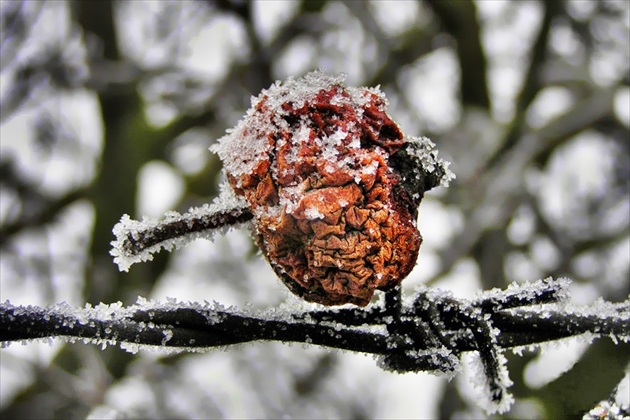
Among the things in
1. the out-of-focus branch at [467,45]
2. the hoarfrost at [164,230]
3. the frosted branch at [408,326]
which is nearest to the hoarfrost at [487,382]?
the frosted branch at [408,326]

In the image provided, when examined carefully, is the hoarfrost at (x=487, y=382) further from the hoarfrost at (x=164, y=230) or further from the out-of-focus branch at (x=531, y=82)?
the out-of-focus branch at (x=531, y=82)

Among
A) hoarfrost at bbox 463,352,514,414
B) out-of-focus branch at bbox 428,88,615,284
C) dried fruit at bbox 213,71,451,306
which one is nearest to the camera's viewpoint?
dried fruit at bbox 213,71,451,306

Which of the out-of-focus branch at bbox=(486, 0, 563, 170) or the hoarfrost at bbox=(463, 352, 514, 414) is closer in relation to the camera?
the hoarfrost at bbox=(463, 352, 514, 414)

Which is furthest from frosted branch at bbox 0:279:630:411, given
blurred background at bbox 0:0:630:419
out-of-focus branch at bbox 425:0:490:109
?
out-of-focus branch at bbox 425:0:490:109

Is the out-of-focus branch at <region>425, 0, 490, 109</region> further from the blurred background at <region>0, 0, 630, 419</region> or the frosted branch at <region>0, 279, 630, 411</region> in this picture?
the frosted branch at <region>0, 279, 630, 411</region>

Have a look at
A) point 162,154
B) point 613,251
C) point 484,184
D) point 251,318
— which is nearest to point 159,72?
point 162,154

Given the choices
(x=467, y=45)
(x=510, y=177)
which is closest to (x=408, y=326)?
(x=510, y=177)

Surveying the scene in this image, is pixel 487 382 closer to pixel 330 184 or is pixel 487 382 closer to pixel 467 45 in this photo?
pixel 330 184

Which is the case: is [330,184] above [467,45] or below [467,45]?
below
